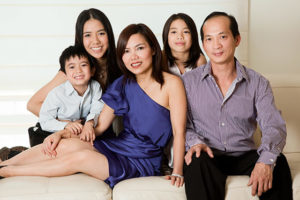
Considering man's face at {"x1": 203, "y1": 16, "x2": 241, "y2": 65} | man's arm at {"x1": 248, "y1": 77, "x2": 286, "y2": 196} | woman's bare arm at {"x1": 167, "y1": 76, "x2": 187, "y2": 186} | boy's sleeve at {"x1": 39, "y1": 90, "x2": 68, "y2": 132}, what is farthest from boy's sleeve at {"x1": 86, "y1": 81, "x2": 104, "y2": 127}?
man's arm at {"x1": 248, "y1": 77, "x2": 286, "y2": 196}

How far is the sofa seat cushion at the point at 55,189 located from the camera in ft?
6.36

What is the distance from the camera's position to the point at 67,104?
8.16 ft

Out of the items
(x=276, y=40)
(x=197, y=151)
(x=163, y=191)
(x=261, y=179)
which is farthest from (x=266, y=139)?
(x=276, y=40)

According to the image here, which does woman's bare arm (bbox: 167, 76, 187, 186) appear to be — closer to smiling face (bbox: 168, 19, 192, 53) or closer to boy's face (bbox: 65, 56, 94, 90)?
smiling face (bbox: 168, 19, 192, 53)

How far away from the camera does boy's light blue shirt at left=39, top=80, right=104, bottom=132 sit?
8.11 ft

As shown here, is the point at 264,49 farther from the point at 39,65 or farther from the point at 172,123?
the point at 39,65

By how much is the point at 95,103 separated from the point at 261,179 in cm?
106

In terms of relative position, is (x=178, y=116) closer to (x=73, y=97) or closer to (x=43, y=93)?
(x=73, y=97)

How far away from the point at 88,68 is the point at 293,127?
1879 mm

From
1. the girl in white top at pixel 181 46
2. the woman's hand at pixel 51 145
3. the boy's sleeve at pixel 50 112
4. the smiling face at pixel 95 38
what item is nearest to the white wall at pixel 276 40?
the girl in white top at pixel 181 46

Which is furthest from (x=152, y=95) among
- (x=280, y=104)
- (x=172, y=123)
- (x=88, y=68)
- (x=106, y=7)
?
(x=280, y=104)

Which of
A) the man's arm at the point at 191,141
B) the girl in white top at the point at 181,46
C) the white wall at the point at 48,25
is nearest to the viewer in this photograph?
the man's arm at the point at 191,141

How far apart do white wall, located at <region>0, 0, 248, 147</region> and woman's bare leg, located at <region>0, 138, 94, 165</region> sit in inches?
47.1

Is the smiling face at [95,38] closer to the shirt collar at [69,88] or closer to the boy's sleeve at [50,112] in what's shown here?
the shirt collar at [69,88]
